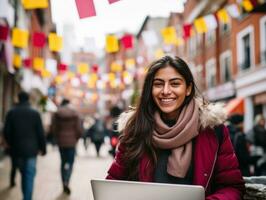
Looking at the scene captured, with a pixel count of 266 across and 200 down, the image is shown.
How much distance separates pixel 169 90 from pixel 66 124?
7.11 metres

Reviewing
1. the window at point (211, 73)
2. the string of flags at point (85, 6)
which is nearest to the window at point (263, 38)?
the window at point (211, 73)

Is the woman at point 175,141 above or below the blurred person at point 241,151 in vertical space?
above

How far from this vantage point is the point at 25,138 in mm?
7242

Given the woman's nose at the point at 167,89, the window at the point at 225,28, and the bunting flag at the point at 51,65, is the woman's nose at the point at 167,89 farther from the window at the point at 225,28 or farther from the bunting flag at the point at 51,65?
the window at the point at 225,28

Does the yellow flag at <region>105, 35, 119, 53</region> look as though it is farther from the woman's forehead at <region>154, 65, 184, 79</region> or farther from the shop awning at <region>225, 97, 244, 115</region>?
the woman's forehead at <region>154, 65, 184, 79</region>

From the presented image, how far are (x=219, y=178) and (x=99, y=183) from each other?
73 cm

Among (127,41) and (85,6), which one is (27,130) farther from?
(127,41)

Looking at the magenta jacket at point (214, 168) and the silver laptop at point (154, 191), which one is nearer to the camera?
the silver laptop at point (154, 191)

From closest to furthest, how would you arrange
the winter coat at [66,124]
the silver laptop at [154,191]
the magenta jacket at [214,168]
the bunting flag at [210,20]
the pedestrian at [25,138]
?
the silver laptop at [154,191] → the magenta jacket at [214,168] → the pedestrian at [25,138] → the winter coat at [66,124] → the bunting flag at [210,20]

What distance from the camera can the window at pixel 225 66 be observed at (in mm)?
24703

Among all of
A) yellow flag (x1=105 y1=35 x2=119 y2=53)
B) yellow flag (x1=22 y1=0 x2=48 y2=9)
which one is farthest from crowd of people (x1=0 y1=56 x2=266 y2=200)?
yellow flag (x1=105 y1=35 x2=119 y2=53)

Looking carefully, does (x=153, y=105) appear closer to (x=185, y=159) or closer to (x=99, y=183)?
(x=185, y=159)

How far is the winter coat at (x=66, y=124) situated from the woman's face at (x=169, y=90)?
22.0 feet

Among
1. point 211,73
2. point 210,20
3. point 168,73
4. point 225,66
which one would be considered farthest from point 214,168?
point 211,73
